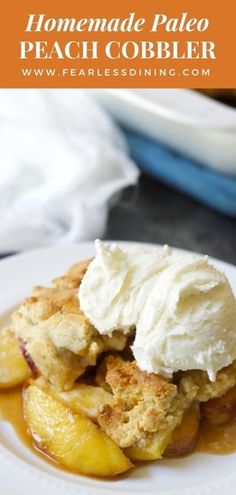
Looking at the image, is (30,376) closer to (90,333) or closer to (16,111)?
(90,333)

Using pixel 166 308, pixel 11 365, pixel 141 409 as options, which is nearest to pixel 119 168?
pixel 11 365

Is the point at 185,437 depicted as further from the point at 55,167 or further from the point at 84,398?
the point at 55,167

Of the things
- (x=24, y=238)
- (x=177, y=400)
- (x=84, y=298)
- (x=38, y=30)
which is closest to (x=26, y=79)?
(x=38, y=30)

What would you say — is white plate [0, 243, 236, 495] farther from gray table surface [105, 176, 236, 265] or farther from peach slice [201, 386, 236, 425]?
gray table surface [105, 176, 236, 265]

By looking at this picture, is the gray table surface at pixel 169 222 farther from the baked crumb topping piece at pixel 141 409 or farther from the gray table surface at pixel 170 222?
the baked crumb topping piece at pixel 141 409

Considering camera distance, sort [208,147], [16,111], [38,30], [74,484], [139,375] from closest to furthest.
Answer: [74,484]
[139,375]
[38,30]
[208,147]
[16,111]

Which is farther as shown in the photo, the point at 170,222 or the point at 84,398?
the point at 170,222
